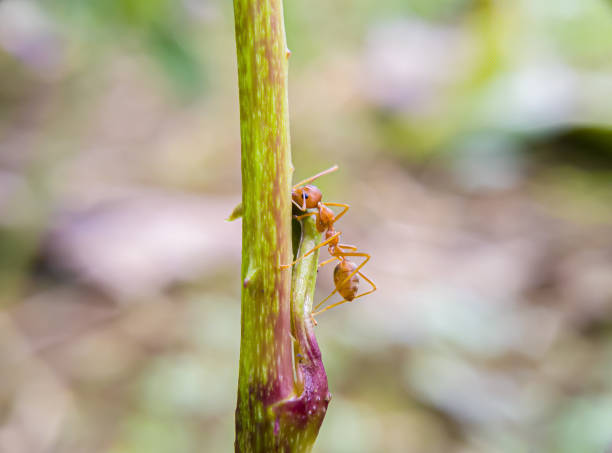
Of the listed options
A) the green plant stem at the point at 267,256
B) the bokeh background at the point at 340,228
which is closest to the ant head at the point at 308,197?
the green plant stem at the point at 267,256

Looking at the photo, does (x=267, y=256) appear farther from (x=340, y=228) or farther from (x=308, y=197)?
(x=340, y=228)

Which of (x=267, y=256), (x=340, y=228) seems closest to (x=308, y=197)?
(x=267, y=256)

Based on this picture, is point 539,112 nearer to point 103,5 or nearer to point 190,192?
point 190,192

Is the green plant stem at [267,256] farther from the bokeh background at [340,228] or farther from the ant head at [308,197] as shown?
the bokeh background at [340,228]

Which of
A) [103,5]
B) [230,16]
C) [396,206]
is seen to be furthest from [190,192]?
[103,5]

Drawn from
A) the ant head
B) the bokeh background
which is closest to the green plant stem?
the ant head
